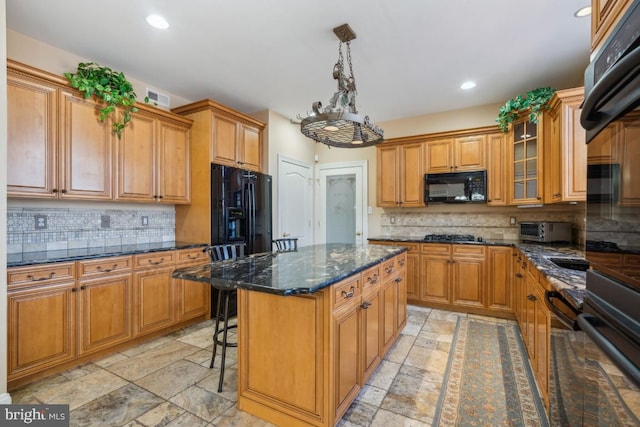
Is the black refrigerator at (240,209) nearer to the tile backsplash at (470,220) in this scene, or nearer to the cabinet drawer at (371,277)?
the cabinet drawer at (371,277)

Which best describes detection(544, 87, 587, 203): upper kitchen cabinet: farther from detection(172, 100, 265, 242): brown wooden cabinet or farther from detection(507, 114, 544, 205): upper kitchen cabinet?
detection(172, 100, 265, 242): brown wooden cabinet

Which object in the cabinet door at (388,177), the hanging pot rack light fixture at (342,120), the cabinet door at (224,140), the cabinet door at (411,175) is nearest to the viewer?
the hanging pot rack light fixture at (342,120)

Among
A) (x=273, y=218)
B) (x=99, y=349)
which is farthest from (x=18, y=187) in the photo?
(x=273, y=218)

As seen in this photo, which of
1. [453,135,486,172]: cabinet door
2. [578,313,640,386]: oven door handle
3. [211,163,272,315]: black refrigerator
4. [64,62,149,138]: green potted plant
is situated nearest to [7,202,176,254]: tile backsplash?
[211,163,272,315]: black refrigerator

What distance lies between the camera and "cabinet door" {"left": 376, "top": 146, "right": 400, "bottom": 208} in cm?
442

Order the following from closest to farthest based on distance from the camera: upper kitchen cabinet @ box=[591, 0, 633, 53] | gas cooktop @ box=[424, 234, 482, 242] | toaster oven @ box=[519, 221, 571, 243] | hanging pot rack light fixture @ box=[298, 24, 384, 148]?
upper kitchen cabinet @ box=[591, 0, 633, 53] → hanging pot rack light fixture @ box=[298, 24, 384, 148] → toaster oven @ box=[519, 221, 571, 243] → gas cooktop @ box=[424, 234, 482, 242]

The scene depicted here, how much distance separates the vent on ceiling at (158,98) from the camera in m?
3.52

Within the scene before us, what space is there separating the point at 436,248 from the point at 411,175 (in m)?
1.12

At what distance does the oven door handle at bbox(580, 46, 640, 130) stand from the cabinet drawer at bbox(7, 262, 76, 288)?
313 cm

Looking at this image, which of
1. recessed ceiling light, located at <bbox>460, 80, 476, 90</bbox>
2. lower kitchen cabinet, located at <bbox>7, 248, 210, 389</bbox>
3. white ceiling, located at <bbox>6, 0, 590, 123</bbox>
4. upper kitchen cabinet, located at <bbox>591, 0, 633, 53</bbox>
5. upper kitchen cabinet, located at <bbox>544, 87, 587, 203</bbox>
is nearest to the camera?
upper kitchen cabinet, located at <bbox>591, 0, 633, 53</bbox>

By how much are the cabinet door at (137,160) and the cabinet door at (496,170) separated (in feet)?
13.2

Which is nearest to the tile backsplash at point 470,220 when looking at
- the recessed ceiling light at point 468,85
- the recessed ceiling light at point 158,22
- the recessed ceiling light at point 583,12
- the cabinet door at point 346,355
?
the recessed ceiling light at point 468,85

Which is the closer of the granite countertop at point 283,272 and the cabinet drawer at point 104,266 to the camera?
the granite countertop at point 283,272

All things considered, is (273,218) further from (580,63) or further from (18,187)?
(580,63)
